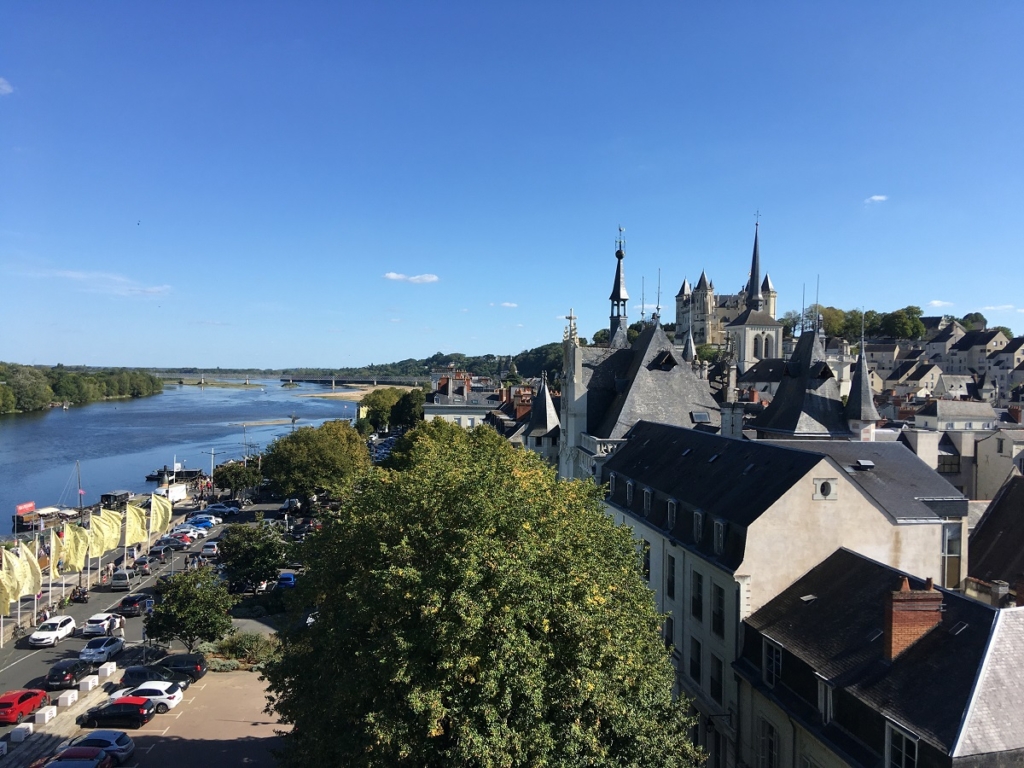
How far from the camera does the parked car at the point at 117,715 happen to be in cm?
2336

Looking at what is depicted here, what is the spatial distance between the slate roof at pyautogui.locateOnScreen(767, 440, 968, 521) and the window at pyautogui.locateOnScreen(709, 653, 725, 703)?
6784 mm

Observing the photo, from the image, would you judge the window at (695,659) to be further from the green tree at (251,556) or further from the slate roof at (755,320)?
the slate roof at (755,320)

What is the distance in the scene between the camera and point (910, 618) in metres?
14.5

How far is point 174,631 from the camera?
93.8 ft

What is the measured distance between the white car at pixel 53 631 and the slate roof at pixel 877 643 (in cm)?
3148

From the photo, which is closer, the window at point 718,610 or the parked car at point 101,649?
the window at point 718,610

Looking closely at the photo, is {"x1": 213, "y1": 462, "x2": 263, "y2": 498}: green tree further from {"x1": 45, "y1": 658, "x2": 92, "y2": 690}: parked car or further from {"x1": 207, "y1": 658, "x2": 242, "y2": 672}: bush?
{"x1": 207, "y1": 658, "x2": 242, "y2": 672}: bush

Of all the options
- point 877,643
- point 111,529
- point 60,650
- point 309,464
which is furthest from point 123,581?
point 877,643

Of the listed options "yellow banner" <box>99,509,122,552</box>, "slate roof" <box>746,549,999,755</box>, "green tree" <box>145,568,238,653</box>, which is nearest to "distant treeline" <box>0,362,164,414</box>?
"yellow banner" <box>99,509,122,552</box>

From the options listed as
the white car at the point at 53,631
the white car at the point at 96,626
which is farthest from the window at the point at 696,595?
the white car at the point at 53,631

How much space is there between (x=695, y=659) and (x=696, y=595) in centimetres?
209

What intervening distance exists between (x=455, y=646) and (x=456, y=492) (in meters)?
4.15

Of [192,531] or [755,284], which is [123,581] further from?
[755,284]

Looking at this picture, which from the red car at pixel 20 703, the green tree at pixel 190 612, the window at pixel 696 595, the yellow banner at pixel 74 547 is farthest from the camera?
the yellow banner at pixel 74 547
